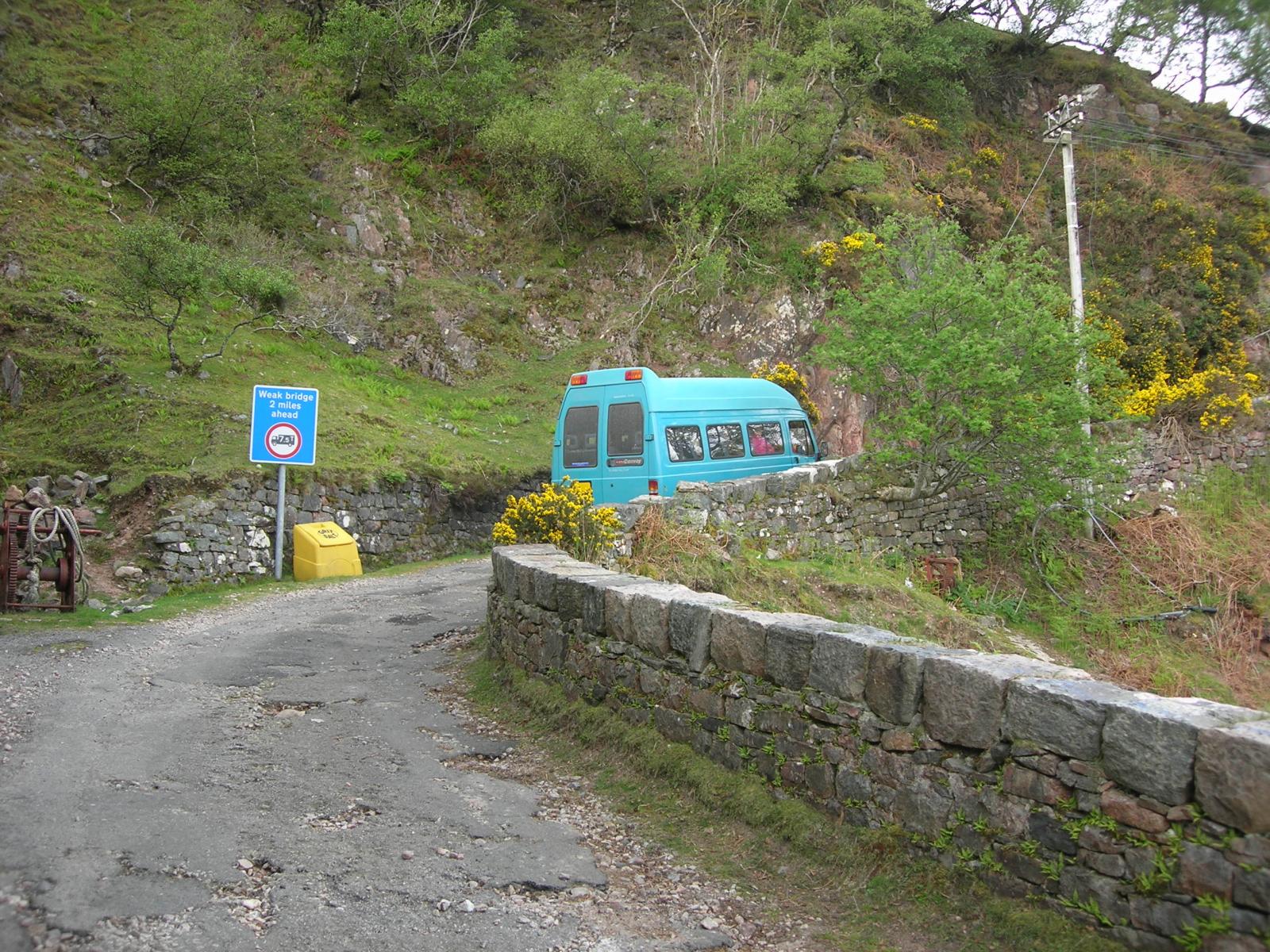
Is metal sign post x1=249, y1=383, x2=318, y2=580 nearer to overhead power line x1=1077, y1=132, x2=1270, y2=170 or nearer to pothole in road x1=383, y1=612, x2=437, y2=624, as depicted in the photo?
pothole in road x1=383, y1=612, x2=437, y2=624

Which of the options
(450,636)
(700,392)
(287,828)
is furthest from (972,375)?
(287,828)

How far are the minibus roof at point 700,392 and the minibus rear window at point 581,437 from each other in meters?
0.37

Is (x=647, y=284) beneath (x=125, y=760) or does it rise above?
above

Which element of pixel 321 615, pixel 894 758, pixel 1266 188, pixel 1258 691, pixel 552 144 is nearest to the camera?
pixel 894 758

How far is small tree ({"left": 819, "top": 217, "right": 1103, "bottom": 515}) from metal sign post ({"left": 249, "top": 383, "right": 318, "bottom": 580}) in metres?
7.83

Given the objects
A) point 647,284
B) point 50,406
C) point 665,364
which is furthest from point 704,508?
point 647,284

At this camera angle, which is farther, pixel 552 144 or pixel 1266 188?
pixel 1266 188

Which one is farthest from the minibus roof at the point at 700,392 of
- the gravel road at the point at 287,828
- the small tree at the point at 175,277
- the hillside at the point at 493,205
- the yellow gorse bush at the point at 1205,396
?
the yellow gorse bush at the point at 1205,396

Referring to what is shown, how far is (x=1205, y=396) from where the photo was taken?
21719 mm

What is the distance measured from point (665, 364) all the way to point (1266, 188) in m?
21.3

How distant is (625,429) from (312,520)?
17.0ft

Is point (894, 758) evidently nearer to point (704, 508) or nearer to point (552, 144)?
point (704, 508)

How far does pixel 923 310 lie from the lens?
13625 millimetres

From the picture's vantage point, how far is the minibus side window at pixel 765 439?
13.9 metres
